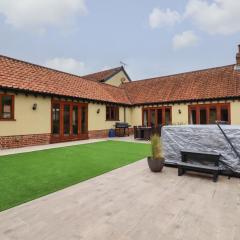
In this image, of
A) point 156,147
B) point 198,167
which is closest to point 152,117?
point 156,147

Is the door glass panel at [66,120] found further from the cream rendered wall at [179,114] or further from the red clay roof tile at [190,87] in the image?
the cream rendered wall at [179,114]

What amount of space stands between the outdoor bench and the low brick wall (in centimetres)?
845

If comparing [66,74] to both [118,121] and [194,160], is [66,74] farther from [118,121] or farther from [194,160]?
[194,160]

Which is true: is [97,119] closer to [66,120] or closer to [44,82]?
[66,120]

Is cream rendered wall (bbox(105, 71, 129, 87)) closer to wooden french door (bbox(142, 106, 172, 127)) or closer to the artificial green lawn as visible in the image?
wooden french door (bbox(142, 106, 172, 127))

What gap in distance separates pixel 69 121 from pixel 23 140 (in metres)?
3.33

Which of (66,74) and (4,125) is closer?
(4,125)

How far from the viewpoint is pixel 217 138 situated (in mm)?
5398

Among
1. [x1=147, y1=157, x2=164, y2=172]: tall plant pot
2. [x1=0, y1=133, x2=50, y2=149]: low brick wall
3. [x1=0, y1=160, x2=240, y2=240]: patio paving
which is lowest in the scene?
[x1=0, y1=160, x2=240, y2=240]: patio paving

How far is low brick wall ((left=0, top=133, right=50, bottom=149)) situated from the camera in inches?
389

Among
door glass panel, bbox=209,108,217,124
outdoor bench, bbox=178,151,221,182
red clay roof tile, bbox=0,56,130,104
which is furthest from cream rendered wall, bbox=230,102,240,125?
outdoor bench, bbox=178,151,221,182

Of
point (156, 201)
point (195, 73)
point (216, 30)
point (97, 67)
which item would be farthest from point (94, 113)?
point (97, 67)

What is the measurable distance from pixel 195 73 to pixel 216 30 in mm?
5605

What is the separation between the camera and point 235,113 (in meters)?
13.9
